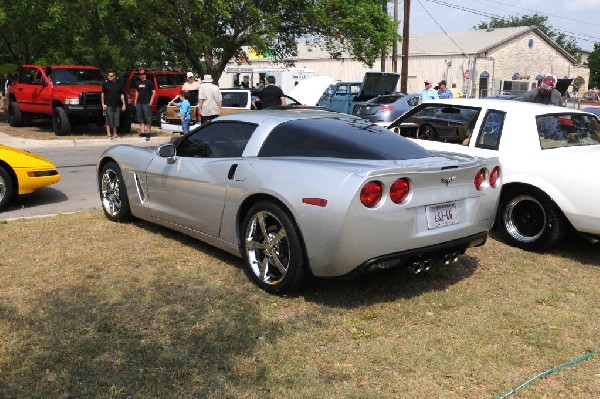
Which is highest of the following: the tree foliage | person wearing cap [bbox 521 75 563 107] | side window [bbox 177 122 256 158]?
the tree foliage

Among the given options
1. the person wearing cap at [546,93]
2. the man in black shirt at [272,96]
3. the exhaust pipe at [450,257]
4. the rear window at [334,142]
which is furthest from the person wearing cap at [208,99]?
the exhaust pipe at [450,257]

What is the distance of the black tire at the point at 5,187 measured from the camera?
7035 mm

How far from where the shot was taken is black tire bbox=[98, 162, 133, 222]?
6.18m

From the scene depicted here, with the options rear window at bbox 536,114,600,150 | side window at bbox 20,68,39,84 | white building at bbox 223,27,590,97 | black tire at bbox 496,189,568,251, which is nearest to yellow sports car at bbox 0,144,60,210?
black tire at bbox 496,189,568,251

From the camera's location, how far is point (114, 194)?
6387 millimetres

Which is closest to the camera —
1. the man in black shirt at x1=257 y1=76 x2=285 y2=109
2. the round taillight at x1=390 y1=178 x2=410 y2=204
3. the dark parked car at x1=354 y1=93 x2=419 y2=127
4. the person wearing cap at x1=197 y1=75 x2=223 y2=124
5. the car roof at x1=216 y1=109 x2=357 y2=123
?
the round taillight at x1=390 y1=178 x2=410 y2=204

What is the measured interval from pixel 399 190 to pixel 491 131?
2710 mm

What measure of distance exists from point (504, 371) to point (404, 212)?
120cm

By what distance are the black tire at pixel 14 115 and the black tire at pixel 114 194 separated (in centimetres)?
1353

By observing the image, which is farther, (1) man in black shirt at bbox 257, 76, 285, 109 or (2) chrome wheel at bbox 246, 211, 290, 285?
(1) man in black shirt at bbox 257, 76, 285, 109

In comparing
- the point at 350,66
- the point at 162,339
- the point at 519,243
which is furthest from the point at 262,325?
the point at 350,66

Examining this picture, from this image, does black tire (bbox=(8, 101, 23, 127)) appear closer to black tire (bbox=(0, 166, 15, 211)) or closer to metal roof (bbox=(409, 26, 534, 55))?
black tire (bbox=(0, 166, 15, 211))

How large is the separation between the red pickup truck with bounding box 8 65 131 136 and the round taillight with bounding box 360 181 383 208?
44.1 feet

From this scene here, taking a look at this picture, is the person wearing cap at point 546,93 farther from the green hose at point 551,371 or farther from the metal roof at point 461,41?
the metal roof at point 461,41
